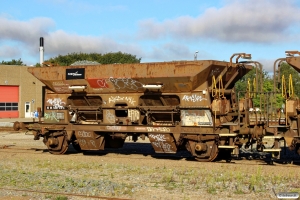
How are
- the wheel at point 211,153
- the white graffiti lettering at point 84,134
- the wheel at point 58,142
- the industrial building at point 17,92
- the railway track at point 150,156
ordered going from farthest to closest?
the industrial building at point 17,92 → the wheel at point 58,142 → the white graffiti lettering at point 84,134 → the wheel at point 211,153 → the railway track at point 150,156

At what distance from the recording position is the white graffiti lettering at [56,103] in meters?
17.5

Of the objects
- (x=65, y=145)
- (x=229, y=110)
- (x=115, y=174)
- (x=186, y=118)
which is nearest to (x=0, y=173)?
(x=115, y=174)

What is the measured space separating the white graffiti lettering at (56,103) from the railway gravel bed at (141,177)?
2.23m

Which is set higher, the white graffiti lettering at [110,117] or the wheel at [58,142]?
the white graffiti lettering at [110,117]

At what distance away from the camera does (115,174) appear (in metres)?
12.5

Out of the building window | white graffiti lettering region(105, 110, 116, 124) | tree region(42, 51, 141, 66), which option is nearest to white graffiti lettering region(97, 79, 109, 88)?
white graffiti lettering region(105, 110, 116, 124)

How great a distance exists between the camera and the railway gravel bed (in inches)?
385

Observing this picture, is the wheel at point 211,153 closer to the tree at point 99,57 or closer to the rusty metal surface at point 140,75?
the rusty metal surface at point 140,75

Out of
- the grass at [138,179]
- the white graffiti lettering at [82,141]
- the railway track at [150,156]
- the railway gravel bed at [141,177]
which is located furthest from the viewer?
the white graffiti lettering at [82,141]

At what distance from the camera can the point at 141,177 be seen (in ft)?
38.9

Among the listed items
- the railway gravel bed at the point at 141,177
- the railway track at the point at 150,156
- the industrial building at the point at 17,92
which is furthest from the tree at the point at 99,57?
the railway gravel bed at the point at 141,177

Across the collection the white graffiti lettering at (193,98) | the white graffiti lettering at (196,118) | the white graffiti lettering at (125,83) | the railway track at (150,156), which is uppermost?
the white graffiti lettering at (125,83)

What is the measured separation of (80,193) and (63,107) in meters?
7.86

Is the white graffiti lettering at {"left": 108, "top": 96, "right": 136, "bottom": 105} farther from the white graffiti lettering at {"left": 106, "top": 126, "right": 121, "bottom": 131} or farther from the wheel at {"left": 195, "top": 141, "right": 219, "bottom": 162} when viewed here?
the wheel at {"left": 195, "top": 141, "right": 219, "bottom": 162}
